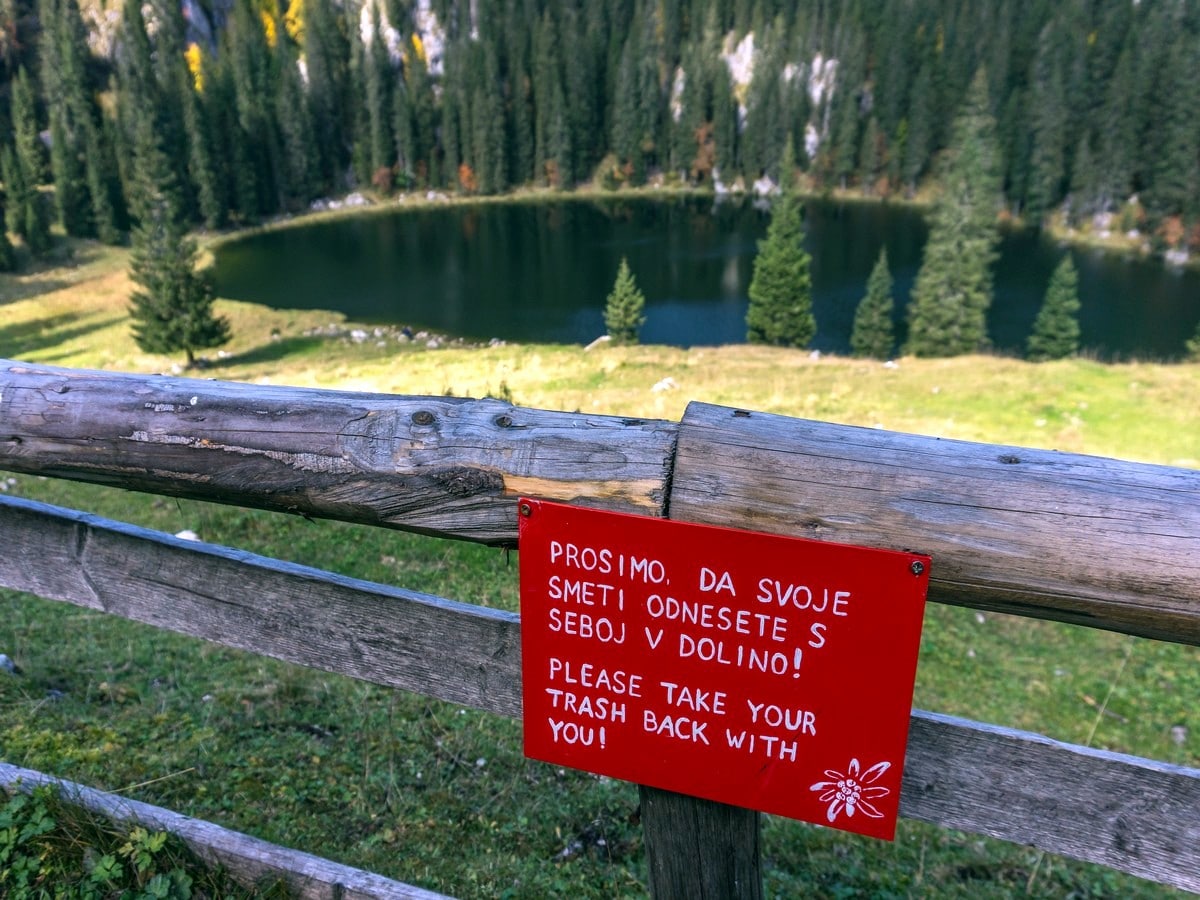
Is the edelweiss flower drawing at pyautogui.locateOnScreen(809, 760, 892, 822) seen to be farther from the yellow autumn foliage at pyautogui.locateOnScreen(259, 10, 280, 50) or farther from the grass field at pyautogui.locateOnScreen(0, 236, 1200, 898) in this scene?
the yellow autumn foliage at pyautogui.locateOnScreen(259, 10, 280, 50)

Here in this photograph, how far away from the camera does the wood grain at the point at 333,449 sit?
1.96 metres

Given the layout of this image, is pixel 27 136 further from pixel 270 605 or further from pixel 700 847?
pixel 700 847

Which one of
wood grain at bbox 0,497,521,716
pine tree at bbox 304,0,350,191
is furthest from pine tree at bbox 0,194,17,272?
wood grain at bbox 0,497,521,716

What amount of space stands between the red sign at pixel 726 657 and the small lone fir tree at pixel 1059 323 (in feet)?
132

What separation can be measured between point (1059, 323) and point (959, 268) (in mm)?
5081

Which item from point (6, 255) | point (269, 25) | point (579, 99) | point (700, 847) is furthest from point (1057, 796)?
point (269, 25)

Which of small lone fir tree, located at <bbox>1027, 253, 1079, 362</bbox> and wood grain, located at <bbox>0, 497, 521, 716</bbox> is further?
small lone fir tree, located at <bbox>1027, 253, 1079, 362</bbox>

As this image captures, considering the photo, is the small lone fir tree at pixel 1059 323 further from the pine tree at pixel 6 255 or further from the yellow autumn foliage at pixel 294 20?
the yellow autumn foliage at pixel 294 20

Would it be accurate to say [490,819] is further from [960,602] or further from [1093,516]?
[1093,516]

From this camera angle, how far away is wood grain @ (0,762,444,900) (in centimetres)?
241

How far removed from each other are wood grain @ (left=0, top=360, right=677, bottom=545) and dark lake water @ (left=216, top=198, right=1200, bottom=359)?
132ft

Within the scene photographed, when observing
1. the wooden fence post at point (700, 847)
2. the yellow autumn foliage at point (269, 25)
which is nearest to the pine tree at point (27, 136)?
the yellow autumn foliage at point (269, 25)

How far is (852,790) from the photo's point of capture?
189 cm

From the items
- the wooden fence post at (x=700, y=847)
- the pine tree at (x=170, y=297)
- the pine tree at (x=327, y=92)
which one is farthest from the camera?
the pine tree at (x=327, y=92)
